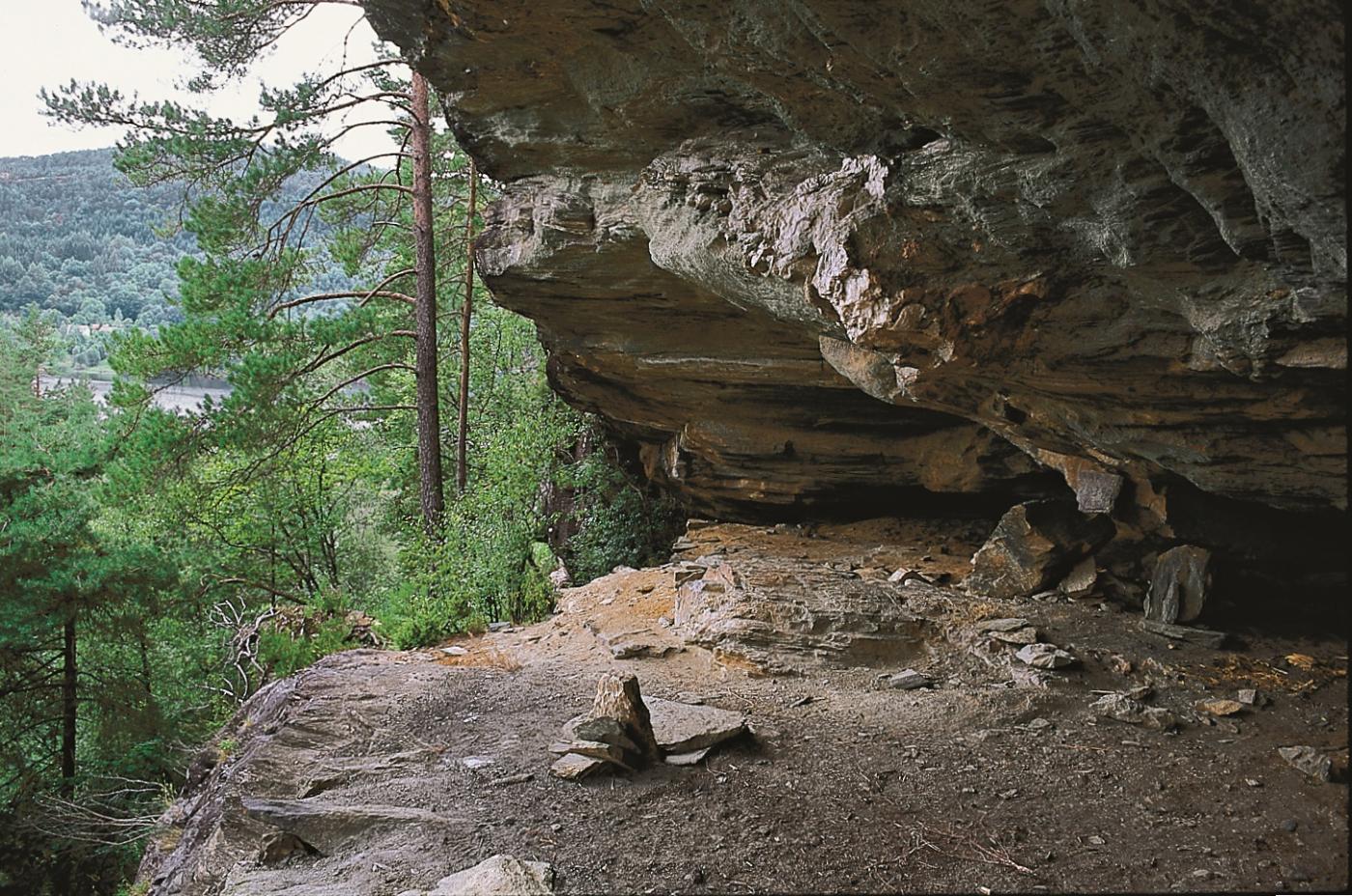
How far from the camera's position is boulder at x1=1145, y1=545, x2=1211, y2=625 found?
5.95 m

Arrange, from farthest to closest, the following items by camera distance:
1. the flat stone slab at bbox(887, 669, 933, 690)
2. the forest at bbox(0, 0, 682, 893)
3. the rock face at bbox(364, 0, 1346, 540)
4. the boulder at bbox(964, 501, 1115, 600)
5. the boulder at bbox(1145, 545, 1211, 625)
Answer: the forest at bbox(0, 0, 682, 893) → the boulder at bbox(964, 501, 1115, 600) → the boulder at bbox(1145, 545, 1211, 625) → the flat stone slab at bbox(887, 669, 933, 690) → the rock face at bbox(364, 0, 1346, 540)

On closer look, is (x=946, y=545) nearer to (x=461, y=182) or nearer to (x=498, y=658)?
(x=498, y=658)

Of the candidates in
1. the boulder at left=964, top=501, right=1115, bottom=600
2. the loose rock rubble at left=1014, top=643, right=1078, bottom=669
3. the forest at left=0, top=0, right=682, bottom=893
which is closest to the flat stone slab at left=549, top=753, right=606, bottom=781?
the loose rock rubble at left=1014, top=643, right=1078, bottom=669

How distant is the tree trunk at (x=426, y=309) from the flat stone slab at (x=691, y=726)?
674cm

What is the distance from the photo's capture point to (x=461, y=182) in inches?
524

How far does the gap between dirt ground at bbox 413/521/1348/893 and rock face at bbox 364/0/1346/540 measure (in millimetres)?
1231

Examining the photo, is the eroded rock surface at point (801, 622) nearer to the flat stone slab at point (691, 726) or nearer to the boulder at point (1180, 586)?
the flat stone slab at point (691, 726)

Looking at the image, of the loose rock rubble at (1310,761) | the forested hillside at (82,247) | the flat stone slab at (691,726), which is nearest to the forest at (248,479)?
the flat stone slab at (691,726)

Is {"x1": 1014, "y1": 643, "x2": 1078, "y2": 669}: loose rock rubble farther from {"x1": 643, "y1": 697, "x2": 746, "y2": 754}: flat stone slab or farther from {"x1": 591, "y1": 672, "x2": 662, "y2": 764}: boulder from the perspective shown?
{"x1": 591, "y1": 672, "x2": 662, "y2": 764}: boulder

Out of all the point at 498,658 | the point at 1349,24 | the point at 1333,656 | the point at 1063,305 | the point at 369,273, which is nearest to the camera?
the point at 1349,24

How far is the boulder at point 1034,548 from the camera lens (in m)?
6.75

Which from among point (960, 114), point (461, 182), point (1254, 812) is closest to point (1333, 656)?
point (1254, 812)

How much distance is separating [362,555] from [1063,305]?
18.1m

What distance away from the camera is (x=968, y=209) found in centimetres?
386
